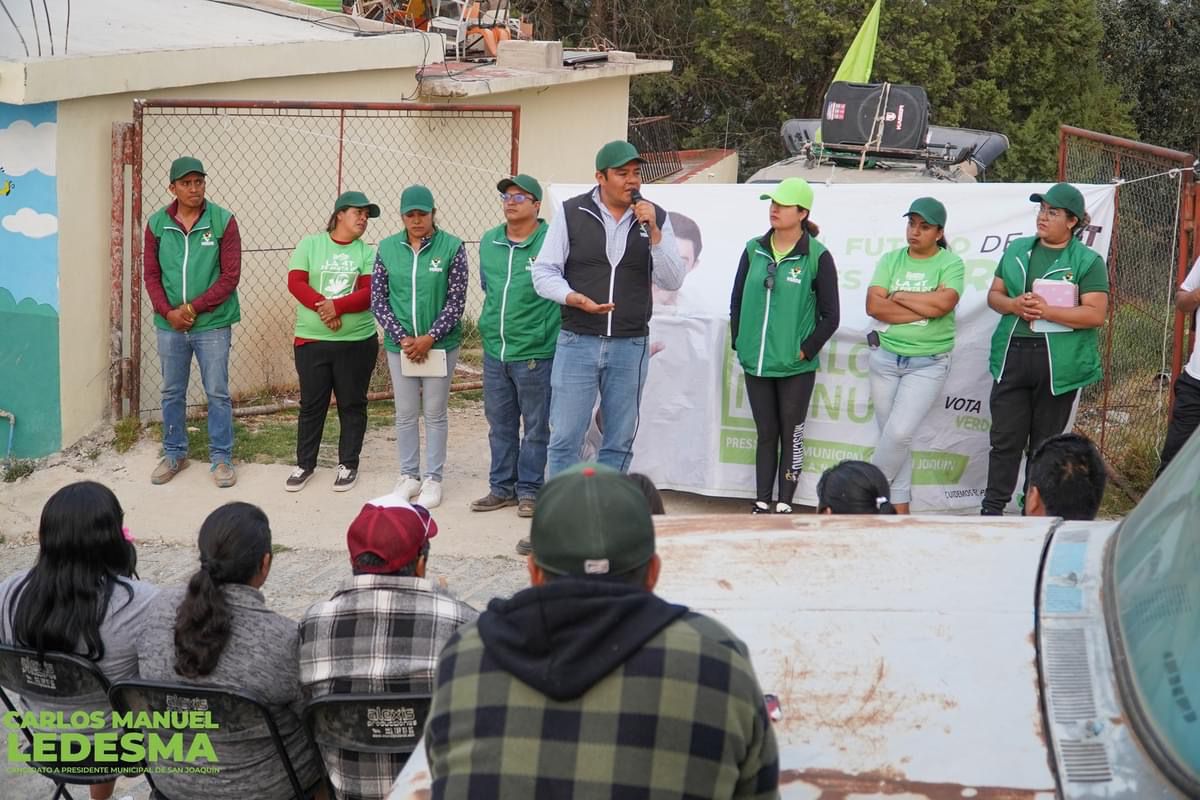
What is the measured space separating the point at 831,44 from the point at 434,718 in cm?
2348

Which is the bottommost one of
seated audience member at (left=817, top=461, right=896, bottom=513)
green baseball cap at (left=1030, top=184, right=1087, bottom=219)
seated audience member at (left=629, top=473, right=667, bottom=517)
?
seated audience member at (left=817, top=461, right=896, bottom=513)

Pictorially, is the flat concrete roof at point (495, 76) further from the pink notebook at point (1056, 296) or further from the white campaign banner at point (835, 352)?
the pink notebook at point (1056, 296)

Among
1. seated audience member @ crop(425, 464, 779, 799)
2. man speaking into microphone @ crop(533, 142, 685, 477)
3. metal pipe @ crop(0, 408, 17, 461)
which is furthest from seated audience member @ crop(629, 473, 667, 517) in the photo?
metal pipe @ crop(0, 408, 17, 461)

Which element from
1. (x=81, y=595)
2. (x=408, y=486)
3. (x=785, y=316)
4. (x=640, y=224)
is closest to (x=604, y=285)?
(x=640, y=224)

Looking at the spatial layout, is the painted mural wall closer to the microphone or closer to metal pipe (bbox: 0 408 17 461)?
metal pipe (bbox: 0 408 17 461)

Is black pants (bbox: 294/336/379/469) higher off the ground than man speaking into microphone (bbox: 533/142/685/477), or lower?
lower

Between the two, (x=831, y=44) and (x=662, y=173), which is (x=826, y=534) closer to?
(x=662, y=173)

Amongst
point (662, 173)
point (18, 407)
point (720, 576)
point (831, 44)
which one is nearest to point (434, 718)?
point (720, 576)

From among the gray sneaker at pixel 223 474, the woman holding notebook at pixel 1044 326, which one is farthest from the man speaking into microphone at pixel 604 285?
the gray sneaker at pixel 223 474

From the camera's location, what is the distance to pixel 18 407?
28.9ft

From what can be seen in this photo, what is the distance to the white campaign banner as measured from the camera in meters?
7.54

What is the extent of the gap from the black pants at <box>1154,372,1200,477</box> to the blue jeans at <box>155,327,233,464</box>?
17.7ft

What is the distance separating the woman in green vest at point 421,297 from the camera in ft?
25.2

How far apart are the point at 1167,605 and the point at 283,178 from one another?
8.92 meters
